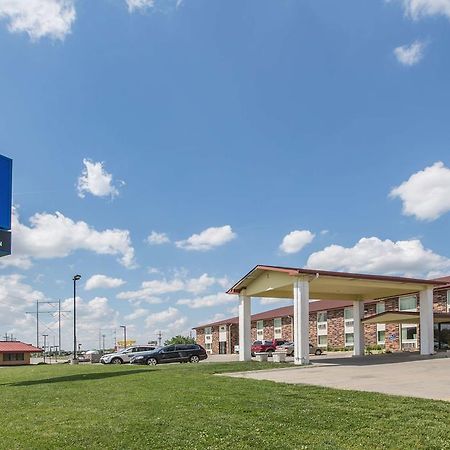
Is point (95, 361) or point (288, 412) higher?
point (288, 412)

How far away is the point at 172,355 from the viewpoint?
36.4 metres

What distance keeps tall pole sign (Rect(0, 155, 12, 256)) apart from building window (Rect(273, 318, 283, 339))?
4470 centimetres

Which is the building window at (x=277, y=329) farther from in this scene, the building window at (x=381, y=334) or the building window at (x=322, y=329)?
the building window at (x=381, y=334)

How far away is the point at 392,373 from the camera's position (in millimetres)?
19203

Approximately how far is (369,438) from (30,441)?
535cm

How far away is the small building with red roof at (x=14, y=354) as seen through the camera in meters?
63.1

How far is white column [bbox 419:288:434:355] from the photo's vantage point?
30062 mm

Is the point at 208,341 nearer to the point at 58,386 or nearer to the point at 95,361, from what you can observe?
the point at 95,361

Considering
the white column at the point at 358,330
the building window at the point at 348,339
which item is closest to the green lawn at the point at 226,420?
the white column at the point at 358,330

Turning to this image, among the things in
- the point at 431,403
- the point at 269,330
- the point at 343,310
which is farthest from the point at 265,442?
the point at 269,330

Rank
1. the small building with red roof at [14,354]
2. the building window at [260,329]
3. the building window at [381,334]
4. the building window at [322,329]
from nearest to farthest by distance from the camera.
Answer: the building window at [381,334] → the building window at [322,329] → the small building with red roof at [14,354] → the building window at [260,329]

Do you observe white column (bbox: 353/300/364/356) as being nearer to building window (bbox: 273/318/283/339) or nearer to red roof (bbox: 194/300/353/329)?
red roof (bbox: 194/300/353/329)

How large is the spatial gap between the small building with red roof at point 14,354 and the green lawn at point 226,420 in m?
53.9

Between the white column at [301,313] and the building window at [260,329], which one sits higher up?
the white column at [301,313]
